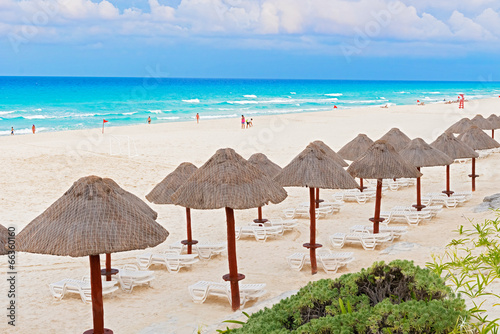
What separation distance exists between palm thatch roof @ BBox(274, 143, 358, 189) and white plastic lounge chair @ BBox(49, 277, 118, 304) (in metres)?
3.38

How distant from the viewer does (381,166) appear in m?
11.1

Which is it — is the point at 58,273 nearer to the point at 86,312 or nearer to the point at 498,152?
the point at 86,312

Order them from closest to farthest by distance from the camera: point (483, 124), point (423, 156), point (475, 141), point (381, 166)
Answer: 1. point (381, 166)
2. point (423, 156)
3. point (475, 141)
4. point (483, 124)

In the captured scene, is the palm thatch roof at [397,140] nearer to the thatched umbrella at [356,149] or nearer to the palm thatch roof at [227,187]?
the thatched umbrella at [356,149]

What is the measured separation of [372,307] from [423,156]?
9.84m

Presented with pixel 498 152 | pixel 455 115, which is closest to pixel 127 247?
pixel 498 152

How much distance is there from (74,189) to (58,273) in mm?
4775

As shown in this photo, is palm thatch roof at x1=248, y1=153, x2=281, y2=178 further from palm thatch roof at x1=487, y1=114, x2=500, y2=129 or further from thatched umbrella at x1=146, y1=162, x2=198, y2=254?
palm thatch roof at x1=487, y1=114, x2=500, y2=129

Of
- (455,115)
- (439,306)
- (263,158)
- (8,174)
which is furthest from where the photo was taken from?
(455,115)

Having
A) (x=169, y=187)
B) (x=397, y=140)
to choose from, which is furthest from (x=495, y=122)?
(x=169, y=187)

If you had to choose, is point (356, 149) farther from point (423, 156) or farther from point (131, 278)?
point (131, 278)

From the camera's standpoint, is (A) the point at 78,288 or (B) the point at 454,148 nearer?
(A) the point at 78,288

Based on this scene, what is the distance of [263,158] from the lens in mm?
13359

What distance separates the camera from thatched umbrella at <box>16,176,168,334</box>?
6.02m
